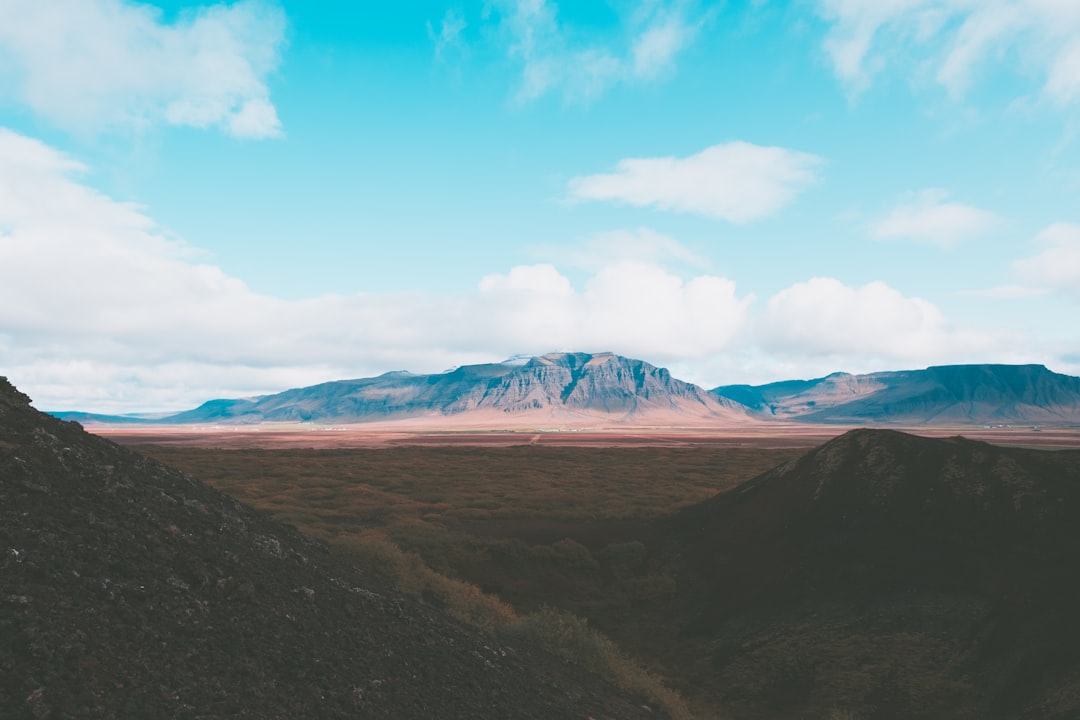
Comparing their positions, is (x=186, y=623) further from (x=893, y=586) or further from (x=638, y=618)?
(x=893, y=586)

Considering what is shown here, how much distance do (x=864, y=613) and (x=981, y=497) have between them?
10.1 m

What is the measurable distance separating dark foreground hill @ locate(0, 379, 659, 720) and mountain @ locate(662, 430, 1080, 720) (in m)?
8.41

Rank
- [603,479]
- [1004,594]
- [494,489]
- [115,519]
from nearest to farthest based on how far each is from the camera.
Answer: [115,519]
[1004,594]
[494,489]
[603,479]

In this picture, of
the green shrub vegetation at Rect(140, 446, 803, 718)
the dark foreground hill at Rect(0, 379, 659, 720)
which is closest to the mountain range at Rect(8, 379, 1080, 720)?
the dark foreground hill at Rect(0, 379, 659, 720)

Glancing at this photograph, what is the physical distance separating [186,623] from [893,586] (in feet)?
89.3

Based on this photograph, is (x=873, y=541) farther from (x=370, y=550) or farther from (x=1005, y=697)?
(x=370, y=550)

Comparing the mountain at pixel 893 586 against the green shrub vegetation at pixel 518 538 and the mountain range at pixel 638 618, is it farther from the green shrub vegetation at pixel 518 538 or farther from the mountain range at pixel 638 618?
the green shrub vegetation at pixel 518 538

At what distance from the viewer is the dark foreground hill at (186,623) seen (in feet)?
31.0

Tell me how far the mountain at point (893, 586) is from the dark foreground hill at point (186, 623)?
841cm

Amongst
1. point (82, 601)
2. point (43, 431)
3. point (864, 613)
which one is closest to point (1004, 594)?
point (864, 613)

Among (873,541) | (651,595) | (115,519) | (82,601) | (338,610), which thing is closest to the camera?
(82,601)

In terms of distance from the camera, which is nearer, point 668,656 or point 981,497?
point 668,656

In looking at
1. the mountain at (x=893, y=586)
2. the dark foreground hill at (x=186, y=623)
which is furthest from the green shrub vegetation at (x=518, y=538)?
the dark foreground hill at (x=186, y=623)

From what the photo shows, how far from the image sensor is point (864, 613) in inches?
1013
